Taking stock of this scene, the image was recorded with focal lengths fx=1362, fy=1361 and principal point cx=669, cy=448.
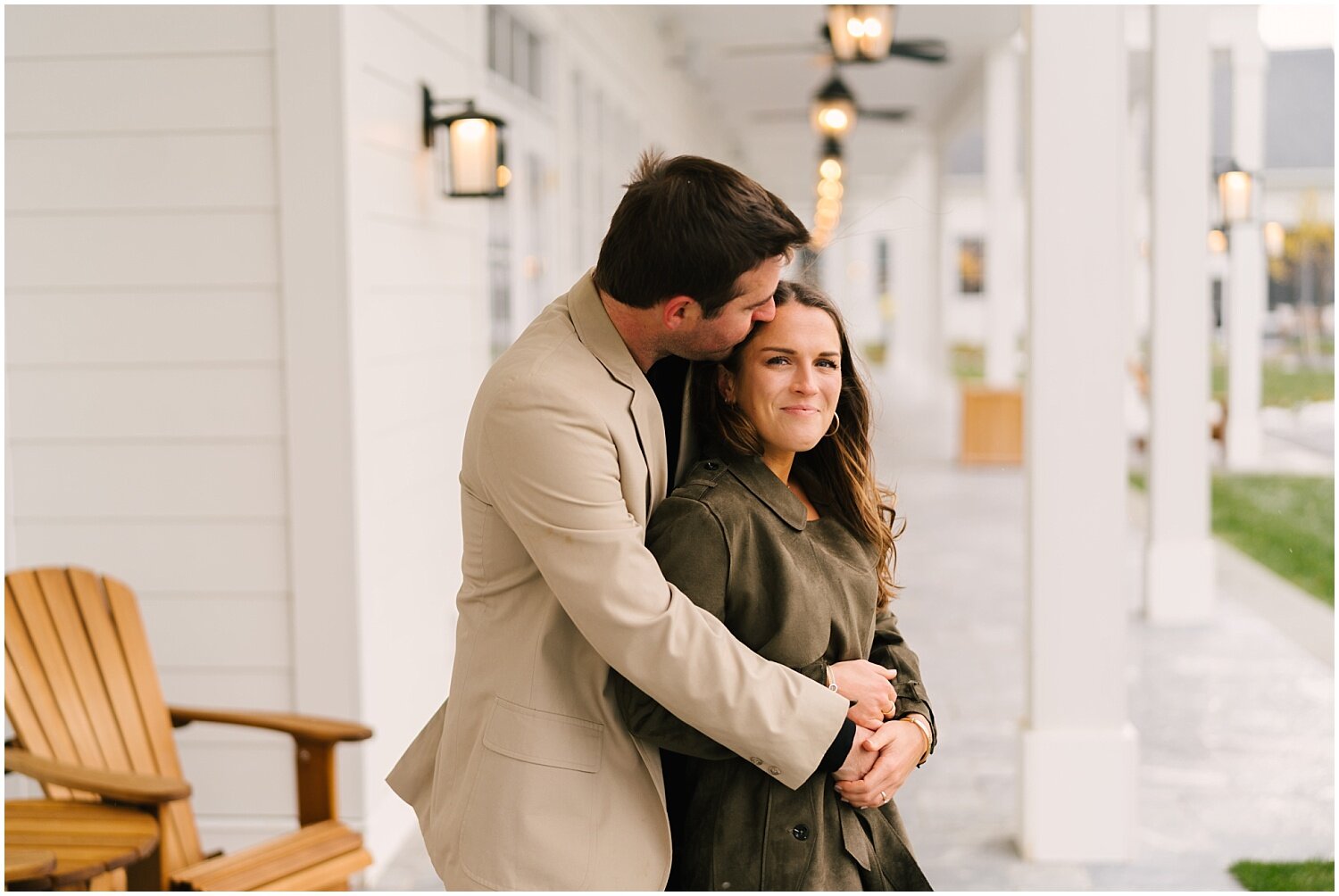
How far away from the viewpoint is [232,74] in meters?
3.12

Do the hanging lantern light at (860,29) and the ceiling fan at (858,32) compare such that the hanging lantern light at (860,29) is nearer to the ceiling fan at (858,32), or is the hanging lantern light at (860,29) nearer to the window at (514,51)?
the ceiling fan at (858,32)

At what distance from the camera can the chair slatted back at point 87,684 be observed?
2.66m

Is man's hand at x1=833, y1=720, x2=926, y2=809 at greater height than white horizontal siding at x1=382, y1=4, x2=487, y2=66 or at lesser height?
lesser

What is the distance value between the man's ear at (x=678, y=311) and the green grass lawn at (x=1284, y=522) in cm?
637

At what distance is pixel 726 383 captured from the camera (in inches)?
64.3

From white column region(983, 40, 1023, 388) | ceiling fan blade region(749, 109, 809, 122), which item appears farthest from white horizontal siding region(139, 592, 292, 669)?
ceiling fan blade region(749, 109, 809, 122)

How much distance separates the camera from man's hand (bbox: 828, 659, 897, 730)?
1595mm

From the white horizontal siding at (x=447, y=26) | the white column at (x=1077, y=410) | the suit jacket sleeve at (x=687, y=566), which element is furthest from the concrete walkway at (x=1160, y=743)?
the white horizontal siding at (x=447, y=26)

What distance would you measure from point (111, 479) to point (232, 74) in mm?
997

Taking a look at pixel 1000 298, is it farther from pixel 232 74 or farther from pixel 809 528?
pixel 809 528

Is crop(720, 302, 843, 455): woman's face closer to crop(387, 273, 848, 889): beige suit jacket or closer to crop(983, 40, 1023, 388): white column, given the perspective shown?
crop(387, 273, 848, 889): beige suit jacket

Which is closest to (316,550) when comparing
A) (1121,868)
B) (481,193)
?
(481,193)

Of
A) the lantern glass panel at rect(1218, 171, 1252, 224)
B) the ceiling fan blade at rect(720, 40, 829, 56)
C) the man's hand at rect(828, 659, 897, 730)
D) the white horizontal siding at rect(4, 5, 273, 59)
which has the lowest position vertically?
the man's hand at rect(828, 659, 897, 730)

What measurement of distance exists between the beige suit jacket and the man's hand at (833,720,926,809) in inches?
3.2
